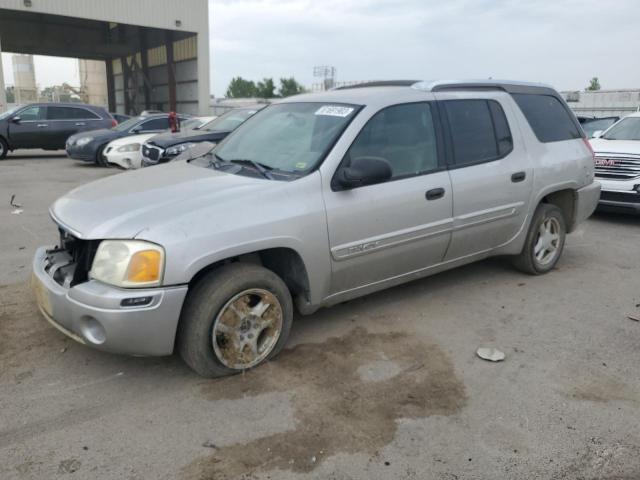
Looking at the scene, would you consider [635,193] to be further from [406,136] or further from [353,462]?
[353,462]

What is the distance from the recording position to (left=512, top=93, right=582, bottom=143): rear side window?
5137mm

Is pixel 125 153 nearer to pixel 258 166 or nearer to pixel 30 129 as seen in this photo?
pixel 30 129

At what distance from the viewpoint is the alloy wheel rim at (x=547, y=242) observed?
17.5 ft

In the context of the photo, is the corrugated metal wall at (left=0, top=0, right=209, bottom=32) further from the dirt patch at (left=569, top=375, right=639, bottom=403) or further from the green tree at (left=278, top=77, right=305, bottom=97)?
the green tree at (left=278, top=77, right=305, bottom=97)

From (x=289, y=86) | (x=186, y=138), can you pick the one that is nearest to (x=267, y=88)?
(x=289, y=86)

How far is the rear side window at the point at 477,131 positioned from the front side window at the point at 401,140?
0.84 feet

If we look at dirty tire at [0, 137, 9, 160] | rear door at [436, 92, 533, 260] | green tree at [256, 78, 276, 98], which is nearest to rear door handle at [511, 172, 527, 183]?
rear door at [436, 92, 533, 260]

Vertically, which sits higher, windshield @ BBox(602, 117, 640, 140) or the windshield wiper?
windshield @ BBox(602, 117, 640, 140)

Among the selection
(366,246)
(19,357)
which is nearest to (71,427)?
(19,357)

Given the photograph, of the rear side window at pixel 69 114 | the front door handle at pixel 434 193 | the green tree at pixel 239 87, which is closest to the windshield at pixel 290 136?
the front door handle at pixel 434 193

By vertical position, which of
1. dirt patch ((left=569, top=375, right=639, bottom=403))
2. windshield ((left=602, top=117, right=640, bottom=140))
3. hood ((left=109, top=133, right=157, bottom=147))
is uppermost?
windshield ((left=602, top=117, right=640, bottom=140))

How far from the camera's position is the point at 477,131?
4625mm

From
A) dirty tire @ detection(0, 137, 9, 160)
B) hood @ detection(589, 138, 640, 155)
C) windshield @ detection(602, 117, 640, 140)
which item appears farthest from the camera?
dirty tire @ detection(0, 137, 9, 160)

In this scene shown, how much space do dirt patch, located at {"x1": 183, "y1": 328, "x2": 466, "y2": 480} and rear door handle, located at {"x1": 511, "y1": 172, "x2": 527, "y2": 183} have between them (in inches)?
70.4
